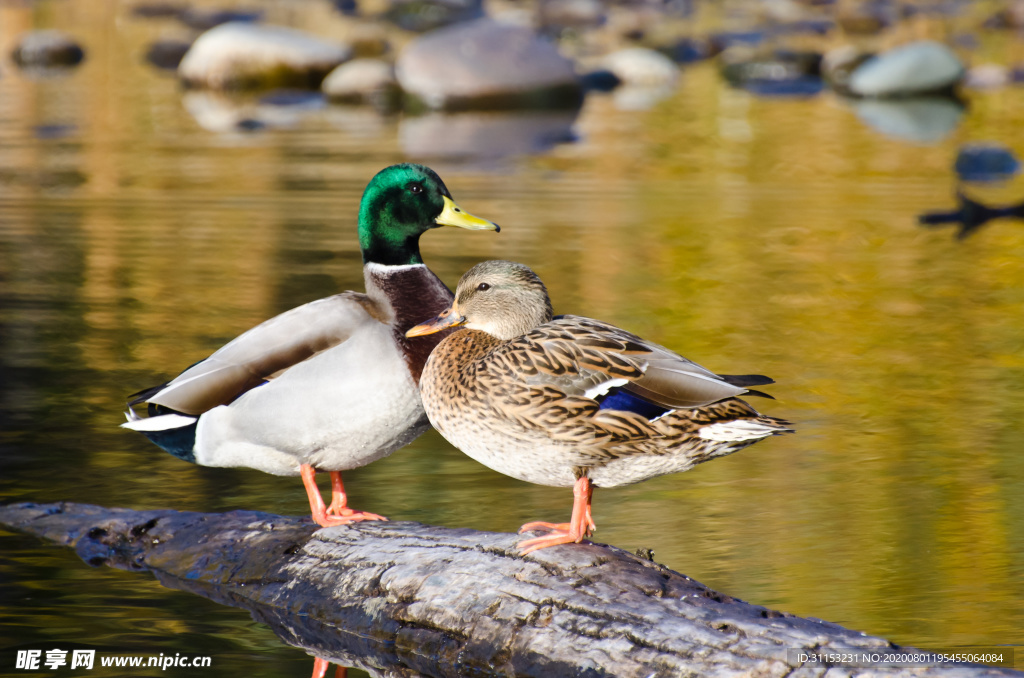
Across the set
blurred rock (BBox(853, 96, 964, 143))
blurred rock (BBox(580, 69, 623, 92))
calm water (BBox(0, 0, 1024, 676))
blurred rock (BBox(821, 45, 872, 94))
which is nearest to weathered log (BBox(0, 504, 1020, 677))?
calm water (BBox(0, 0, 1024, 676))

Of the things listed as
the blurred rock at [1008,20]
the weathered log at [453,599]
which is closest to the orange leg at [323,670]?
the weathered log at [453,599]

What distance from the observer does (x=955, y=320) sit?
8.55m

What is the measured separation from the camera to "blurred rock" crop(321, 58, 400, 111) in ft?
69.5

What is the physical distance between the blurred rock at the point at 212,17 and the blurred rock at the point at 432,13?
10.8 feet

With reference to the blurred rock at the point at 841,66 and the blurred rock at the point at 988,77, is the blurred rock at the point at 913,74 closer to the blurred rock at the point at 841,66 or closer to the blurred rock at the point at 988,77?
the blurred rock at the point at 841,66

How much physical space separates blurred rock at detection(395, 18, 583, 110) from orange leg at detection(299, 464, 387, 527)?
15875 millimetres

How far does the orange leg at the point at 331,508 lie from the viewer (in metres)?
4.57

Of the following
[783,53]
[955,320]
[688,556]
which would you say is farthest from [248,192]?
[783,53]

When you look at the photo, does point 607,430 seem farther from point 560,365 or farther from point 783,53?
point 783,53

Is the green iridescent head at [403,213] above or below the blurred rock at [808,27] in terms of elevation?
above

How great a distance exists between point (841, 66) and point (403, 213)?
20303 millimetres

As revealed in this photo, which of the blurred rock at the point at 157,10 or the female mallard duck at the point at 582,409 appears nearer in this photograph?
the female mallard duck at the point at 582,409

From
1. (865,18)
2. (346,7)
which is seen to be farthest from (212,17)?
(865,18)

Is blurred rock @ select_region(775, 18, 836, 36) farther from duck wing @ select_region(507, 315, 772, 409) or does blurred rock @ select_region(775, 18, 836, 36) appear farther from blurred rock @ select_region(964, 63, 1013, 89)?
duck wing @ select_region(507, 315, 772, 409)
